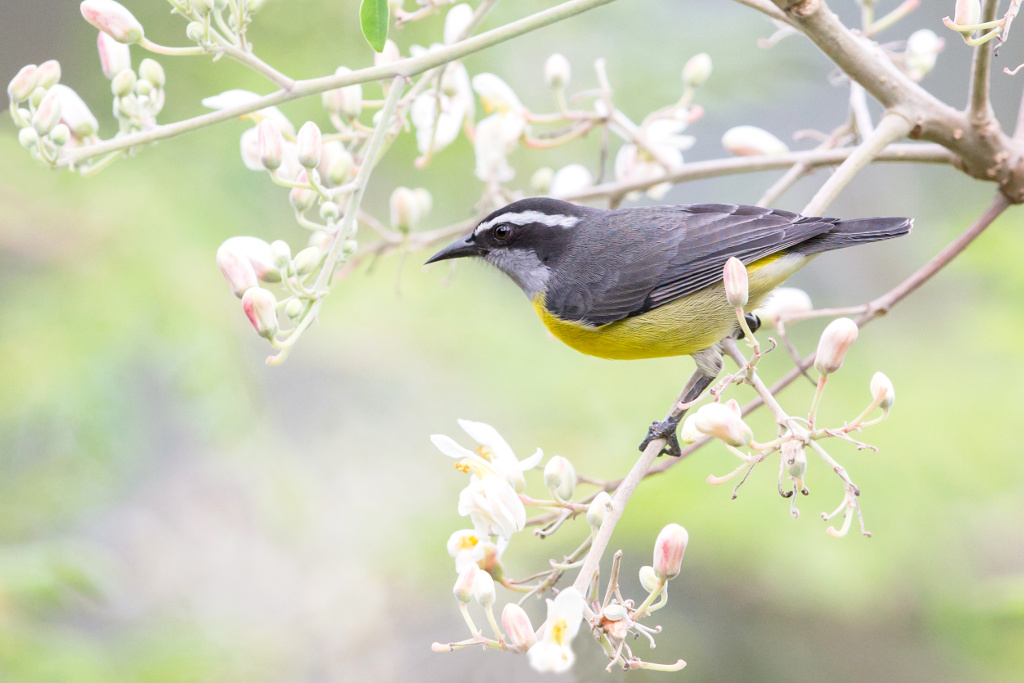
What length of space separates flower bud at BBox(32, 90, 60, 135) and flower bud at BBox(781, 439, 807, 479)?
4.68 ft

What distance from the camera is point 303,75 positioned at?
341 centimetres

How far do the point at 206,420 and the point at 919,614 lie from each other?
290 centimetres

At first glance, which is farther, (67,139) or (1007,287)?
(1007,287)

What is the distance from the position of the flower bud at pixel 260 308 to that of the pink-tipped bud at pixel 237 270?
0.07 meters

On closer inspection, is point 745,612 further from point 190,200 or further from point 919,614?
point 190,200

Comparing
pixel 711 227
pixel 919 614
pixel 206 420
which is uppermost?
pixel 711 227

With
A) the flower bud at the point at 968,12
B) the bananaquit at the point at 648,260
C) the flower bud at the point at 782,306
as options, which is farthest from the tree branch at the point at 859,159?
the flower bud at the point at 782,306

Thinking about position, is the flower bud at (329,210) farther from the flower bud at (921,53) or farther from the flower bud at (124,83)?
the flower bud at (921,53)

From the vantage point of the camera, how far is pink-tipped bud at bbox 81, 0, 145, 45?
174 centimetres

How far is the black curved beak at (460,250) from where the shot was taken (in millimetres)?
2502

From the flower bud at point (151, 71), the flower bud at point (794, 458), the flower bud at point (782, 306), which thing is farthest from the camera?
the flower bud at point (782, 306)

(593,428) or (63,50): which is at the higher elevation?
(63,50)

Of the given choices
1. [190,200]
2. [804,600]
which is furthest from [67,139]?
[804,600]

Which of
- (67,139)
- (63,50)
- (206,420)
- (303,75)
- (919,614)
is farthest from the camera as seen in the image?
(63,50)
